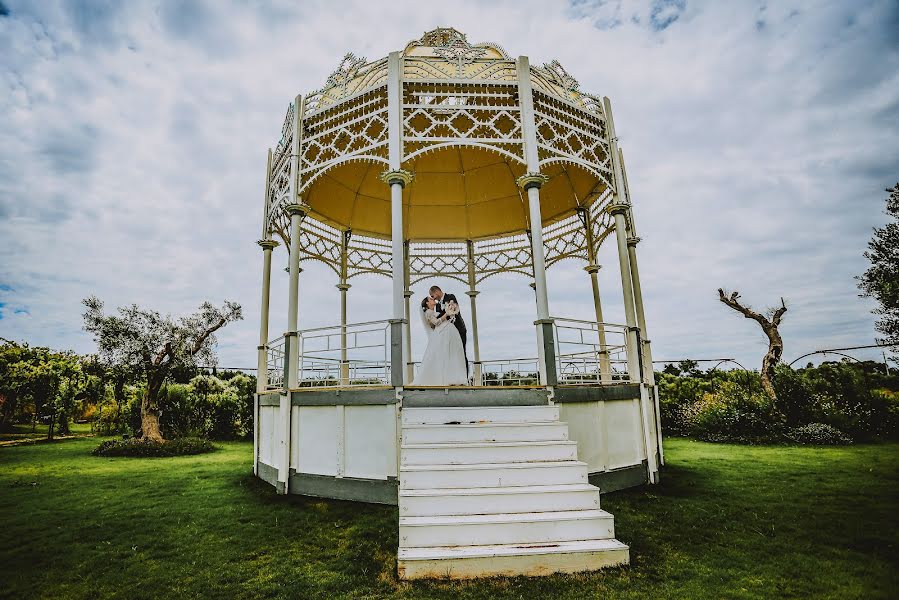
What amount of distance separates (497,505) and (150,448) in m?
11.5

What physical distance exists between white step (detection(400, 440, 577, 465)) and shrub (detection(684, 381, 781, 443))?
9290 mm

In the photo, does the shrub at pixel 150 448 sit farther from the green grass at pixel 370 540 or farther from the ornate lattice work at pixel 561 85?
the ornate lattice work at pixel 561 85

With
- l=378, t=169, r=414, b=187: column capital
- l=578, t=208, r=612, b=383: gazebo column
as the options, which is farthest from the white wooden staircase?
l=578, t=208, r=612, b=383: gazebo column

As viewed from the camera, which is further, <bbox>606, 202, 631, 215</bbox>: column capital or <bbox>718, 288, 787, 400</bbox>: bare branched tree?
<bbox>718, 288, 787, 400</bbox>: bare branched tree

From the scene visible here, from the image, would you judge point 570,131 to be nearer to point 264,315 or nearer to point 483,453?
point 483,453

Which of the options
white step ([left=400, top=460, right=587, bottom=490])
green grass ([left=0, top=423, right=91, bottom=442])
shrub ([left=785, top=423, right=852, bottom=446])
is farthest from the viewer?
green grass ([left=0, top=423, right=91, bottom=442])

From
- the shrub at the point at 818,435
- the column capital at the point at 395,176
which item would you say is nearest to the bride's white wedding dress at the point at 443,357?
the column capital at the point at 395,176

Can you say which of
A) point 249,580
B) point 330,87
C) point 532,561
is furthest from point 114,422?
point 532,561

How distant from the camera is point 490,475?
467 centimetres

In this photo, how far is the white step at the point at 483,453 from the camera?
194 inches

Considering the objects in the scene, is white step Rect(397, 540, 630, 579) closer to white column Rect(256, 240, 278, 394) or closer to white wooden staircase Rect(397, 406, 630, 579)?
white wooden staircase Rect(397, 406, 630, 579)

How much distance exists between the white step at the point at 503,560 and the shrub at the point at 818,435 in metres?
10.2

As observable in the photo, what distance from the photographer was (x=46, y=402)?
596 inches

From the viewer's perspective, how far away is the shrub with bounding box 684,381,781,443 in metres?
11.8
